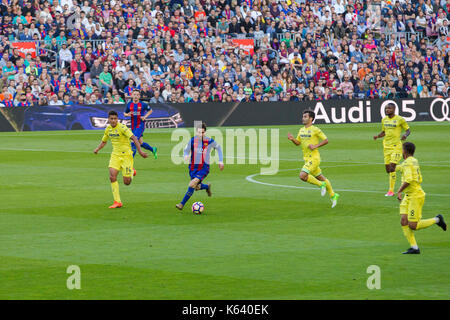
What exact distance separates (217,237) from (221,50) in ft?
102

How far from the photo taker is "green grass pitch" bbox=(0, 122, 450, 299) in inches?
413

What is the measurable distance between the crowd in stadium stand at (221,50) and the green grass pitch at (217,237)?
1483 centimetres

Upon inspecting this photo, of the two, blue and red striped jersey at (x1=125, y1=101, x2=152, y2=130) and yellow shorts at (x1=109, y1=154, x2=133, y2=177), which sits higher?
blue and red striped jersey at (x1=125, y1=101, x2=152, y2=130)

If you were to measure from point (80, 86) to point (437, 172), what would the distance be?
20.0 m

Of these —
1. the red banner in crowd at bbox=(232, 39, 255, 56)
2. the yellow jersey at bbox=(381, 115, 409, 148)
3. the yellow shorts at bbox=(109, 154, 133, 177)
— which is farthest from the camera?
the red banner in crowd at bbox=(232, 39, 255, 56)

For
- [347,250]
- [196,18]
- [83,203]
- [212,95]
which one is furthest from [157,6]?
[347,250]

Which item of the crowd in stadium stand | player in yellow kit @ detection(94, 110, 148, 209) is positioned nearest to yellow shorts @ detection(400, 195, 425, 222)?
player in yellow kit @ detection(94, 110, 148, 209)

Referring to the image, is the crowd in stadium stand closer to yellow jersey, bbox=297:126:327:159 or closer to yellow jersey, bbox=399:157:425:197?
yellow jersey, bbox=297:126:327:159

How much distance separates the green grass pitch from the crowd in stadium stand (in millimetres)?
14829

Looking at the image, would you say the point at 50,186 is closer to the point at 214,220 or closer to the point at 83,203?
the point at 83,203

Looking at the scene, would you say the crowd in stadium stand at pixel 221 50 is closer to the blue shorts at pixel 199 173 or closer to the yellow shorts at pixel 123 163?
the yellow shorts at pixel 123 163

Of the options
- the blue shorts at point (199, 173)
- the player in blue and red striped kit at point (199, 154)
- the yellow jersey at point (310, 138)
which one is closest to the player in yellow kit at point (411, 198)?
the player in blue and red striped kit at point (199, 154)

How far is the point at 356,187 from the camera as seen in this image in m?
20.9

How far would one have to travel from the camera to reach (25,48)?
4003 cm
